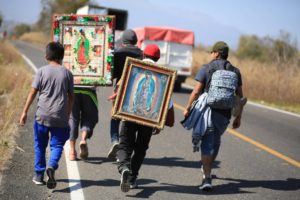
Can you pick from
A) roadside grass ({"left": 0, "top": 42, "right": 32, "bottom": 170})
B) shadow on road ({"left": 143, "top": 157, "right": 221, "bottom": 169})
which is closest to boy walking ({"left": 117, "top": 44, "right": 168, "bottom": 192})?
shadow on road ({"left": 143, "top": 157, "right": 221, "bottom": 169})

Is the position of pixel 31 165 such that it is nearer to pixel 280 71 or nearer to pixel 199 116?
pixel 199 116

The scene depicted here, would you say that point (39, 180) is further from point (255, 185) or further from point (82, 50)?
point (255, 185)

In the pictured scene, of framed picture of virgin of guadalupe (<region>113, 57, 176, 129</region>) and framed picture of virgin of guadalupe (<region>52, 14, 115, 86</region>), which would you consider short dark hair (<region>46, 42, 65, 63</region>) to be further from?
framed picture of virgin of guadalupe (<region>52, 14, 115, 86</region>)

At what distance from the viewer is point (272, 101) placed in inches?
786

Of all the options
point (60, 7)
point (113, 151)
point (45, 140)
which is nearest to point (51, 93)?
point (45, 140)

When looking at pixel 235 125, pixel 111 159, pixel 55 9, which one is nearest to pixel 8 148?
pixel 111 159

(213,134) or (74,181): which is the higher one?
(213,134)

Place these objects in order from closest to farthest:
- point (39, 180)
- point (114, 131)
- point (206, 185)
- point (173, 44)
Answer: point (39, 180) < point (206, 185) < point (114, 131) < point (173, 44)

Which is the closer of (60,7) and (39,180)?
(39,180)

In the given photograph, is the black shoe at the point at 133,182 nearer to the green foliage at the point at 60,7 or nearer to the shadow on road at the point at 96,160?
the shadow on road at the point at 96,160

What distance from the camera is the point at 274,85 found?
67.8ft

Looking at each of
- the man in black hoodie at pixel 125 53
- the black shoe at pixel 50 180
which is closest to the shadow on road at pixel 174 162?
the man in black hoodie at pixel 125 53

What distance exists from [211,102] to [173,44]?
15.3 meters

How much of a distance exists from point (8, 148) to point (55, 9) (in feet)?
209
